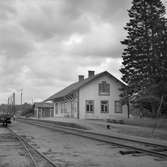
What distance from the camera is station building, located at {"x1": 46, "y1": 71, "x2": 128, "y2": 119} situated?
44.2 m

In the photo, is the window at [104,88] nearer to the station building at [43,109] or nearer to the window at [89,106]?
the window at [89,106]

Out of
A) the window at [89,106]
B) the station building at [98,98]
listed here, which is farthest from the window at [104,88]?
the window at [89,106]

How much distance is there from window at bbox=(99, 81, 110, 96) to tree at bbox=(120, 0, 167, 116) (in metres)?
6.25

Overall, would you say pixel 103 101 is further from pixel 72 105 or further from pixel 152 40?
pixel 152 40

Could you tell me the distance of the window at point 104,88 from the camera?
4566 cm

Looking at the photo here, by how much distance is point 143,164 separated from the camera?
10258 millimetres

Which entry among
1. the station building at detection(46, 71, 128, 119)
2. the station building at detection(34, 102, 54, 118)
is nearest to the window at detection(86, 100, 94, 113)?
the station building at detection(46, 71, 128, 119)

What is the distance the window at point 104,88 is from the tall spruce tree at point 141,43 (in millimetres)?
6253

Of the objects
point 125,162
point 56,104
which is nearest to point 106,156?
point 125,162

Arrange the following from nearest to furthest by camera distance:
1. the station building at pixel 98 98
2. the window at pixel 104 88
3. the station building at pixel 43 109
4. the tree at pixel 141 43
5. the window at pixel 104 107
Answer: the tree at pixel 141 43 → the station building at pixel 98 98 → the window at pixel 104 107 → the window at pixel 104 88 → the station building at pixel 43 109

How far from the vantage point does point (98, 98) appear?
4541cm

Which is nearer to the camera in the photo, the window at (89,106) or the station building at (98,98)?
the station building at (98,98)

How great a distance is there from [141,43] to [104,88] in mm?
10517

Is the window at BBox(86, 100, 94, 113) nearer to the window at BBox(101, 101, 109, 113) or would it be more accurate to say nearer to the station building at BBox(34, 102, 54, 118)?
the window at BBox(101, 101, 109, 113)
